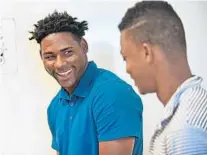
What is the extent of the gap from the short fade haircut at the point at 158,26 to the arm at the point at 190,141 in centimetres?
23

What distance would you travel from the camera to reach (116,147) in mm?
1203

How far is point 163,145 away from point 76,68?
2.11 feet

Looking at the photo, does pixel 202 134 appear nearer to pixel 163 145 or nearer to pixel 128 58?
pixel 163 145

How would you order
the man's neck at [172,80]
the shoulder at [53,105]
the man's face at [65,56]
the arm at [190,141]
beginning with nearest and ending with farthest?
the arm at [190,141] < the man's neck at [172,80] < the man's face at [65,56] < the shoulder at [53,105]

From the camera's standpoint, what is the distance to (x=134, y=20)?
36.1 inches

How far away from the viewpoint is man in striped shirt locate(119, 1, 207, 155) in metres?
0.73

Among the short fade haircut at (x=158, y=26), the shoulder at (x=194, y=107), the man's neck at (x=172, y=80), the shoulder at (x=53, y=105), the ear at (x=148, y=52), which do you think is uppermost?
the short fade haircut at (x=158, y=26)

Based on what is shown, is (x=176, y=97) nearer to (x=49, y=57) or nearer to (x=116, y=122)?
(x=116, y=122)

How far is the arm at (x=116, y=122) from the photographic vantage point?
120cm

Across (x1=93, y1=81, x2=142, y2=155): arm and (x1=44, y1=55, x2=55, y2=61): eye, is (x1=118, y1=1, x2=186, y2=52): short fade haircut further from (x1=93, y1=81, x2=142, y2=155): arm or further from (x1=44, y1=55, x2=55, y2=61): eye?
(x1=44, y1=55, x2=55, y2=61): eye

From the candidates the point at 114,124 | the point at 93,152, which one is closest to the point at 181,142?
the point at 114,124

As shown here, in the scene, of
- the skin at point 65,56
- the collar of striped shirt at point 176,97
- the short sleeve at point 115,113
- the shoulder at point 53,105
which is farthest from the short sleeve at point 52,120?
the collar of striped shirt at point 176,97

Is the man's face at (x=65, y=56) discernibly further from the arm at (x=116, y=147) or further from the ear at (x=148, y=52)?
the ear at (x=148, y=52)

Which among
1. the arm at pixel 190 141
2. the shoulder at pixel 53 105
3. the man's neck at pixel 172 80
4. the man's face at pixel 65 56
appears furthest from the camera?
the shoulder at pixel 53 105
